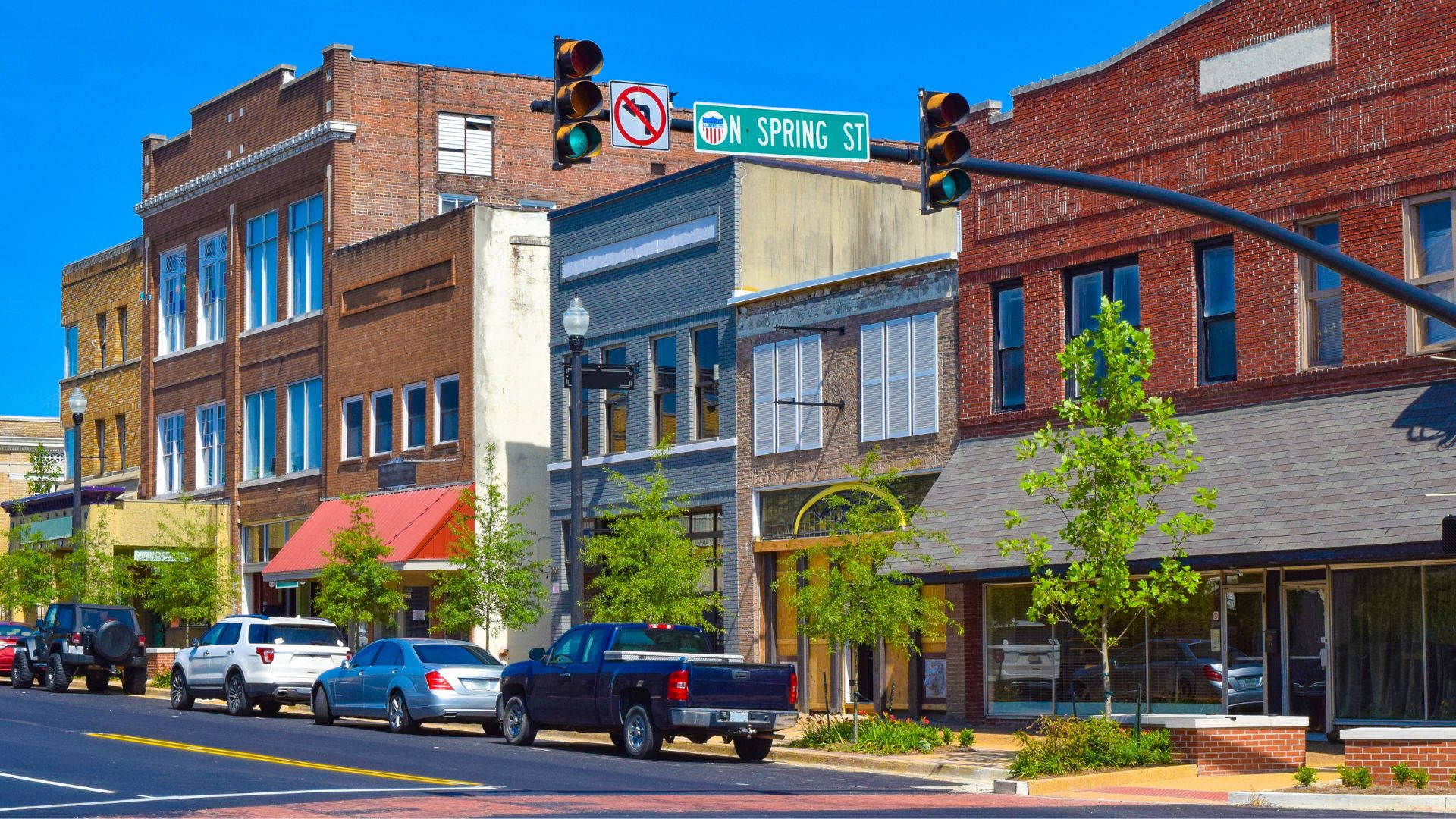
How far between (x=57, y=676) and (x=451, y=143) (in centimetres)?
1619

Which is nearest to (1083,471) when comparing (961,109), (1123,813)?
(1123,813)

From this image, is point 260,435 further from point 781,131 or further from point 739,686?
point 781,131

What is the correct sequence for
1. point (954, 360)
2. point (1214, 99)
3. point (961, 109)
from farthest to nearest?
1. point (954, 360)
2. point (1214, 99)
3. point (961, 109)

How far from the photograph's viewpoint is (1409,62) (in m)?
24.5

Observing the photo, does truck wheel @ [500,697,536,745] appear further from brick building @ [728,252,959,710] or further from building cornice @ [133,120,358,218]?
building cornice @ [133,120,358,218]

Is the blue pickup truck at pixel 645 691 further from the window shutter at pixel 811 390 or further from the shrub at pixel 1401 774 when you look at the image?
the shrub at pixel 1401 774

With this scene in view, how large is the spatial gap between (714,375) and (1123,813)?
59.7ft

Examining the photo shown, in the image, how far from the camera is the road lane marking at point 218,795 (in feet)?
54.8

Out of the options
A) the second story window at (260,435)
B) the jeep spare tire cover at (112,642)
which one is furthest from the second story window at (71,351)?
the jeep spare tire cover at (112,642)

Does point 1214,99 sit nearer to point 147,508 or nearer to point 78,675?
point 78,675

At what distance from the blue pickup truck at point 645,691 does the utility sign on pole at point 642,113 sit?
378 inches

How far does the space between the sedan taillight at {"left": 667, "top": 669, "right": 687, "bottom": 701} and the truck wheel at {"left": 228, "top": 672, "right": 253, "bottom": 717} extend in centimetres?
1172

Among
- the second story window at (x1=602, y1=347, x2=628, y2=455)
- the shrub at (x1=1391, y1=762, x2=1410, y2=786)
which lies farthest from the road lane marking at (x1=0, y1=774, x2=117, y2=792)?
the second story window at (x1=602, y1=347, x2=628, y2=455)

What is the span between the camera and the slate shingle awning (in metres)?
22.8
